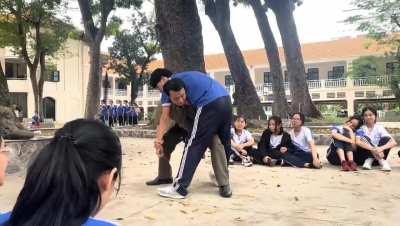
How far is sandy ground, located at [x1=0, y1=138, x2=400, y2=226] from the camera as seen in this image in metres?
3.79

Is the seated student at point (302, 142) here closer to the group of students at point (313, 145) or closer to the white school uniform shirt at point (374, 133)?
the group of students at point (313, 145)

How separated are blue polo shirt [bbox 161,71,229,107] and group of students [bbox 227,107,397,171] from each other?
221 centimetres

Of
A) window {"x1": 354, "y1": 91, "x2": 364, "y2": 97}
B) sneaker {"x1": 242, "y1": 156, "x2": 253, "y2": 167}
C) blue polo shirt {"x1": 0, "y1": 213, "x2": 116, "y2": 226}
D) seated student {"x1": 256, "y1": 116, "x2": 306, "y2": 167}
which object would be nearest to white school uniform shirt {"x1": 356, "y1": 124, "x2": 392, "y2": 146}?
seated student {"x1": 256, "y1": 116, "x2": 306, "y2": 167}

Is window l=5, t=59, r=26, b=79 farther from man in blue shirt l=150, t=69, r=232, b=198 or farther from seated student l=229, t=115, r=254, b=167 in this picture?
man in blue shirt l=150, t=69, r=232, b=198

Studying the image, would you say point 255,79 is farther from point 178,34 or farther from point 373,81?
point 178,34

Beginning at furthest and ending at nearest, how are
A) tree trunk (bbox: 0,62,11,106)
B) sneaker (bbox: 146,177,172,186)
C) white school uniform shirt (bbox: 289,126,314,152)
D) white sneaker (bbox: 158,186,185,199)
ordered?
tree trunk (bbox: 0,62,11,106) → white school uniform shirt (bbox: 289,126,314,152) → sneaker (bbox: 146,177,172,186) → white sneaker (bbox: 158,186,185,199)

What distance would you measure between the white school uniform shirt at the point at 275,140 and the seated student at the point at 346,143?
2.36ft

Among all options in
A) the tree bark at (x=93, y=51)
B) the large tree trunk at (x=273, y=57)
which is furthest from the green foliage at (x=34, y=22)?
the large tree trunk at (x=273, y=57)

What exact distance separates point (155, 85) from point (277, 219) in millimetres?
1854

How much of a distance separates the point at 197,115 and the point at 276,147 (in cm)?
275

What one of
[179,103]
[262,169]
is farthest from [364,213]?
[262,169]

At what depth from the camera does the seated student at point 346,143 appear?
6617mm

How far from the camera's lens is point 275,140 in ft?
23.4

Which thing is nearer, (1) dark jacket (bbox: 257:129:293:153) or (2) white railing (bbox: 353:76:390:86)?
(1) dark jacket (bbox: 257:129:293:153)
